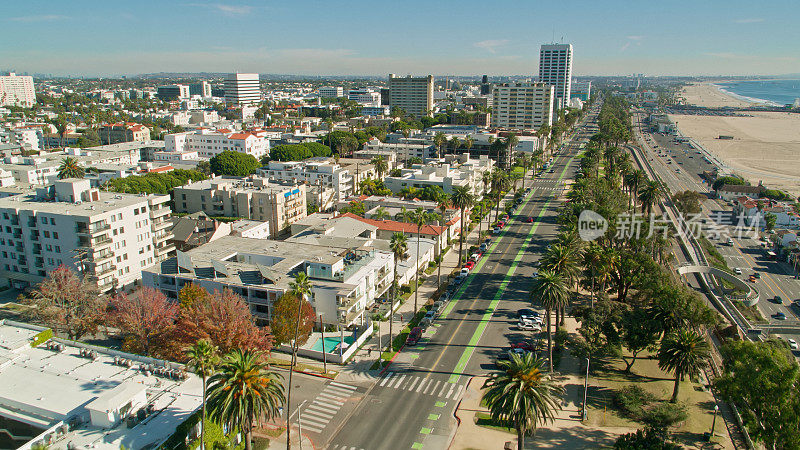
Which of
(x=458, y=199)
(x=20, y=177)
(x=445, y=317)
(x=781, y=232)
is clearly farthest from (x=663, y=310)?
(x=20, y=177)

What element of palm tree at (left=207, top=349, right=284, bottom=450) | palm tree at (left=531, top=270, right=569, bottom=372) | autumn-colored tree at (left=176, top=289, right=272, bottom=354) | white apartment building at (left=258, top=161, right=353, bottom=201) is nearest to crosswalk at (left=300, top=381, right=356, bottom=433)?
autumn-colored tree at (left=176, top=289, right=272, bottom=354)

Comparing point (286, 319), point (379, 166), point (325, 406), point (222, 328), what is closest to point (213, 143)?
point (379, 166)

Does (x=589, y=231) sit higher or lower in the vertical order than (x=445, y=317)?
higher

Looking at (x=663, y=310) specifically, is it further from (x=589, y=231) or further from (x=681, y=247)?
(x=681, y=247)

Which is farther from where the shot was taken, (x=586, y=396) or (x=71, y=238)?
(x=71, y=238)

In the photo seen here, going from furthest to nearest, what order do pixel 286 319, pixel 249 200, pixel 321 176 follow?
pixel 321 176, pixel 249 200, pixel 286 319

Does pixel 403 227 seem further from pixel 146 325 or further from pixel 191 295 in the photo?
pixel 146 325
